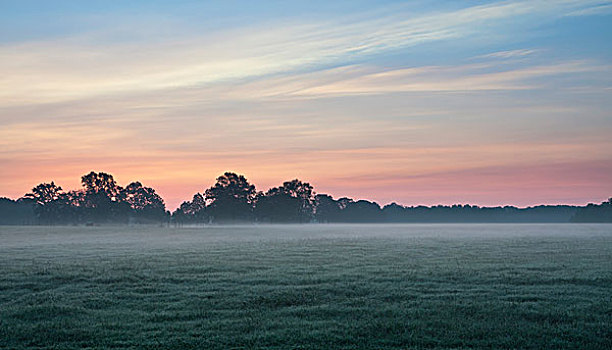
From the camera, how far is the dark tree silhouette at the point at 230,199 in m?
165

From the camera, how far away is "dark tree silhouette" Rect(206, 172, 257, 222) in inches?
6491

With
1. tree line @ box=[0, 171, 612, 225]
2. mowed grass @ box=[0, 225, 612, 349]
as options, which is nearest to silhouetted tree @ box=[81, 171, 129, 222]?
tree line @ box=[0, 171, 612, 225]

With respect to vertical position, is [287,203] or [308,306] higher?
[287,203]

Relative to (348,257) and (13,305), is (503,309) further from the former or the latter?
(348,257)

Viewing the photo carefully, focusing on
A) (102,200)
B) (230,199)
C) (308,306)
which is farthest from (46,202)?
(308,306)

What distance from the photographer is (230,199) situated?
543ft

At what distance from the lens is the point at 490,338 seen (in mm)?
13617

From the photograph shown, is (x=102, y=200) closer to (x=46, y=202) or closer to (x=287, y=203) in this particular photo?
(x=46, y=202)

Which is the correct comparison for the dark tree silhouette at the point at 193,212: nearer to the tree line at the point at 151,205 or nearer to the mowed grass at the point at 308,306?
the tree line at the point at 151,205

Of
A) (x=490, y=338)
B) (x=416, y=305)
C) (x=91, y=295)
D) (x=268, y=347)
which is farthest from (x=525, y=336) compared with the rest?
(x=91, y=295)

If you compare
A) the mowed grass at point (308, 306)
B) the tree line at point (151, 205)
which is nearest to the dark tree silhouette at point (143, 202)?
the tree line at point (151, 205)

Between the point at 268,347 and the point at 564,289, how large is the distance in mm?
11910

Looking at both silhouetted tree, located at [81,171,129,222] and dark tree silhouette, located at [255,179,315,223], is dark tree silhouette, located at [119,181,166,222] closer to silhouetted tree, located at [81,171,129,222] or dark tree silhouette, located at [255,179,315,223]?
silhouetted tree, located at [81,171,129,222]

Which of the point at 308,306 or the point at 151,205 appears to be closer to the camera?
the point at 308,306
